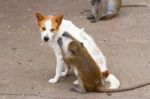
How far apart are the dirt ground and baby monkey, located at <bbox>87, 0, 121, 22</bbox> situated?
13 centimetres

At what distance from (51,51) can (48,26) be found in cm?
143

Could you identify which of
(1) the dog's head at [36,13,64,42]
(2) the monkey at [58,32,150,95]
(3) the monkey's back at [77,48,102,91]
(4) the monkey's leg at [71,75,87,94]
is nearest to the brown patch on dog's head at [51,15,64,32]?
(1) the dog's head at [36,13,64,42]

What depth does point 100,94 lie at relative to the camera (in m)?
5.29

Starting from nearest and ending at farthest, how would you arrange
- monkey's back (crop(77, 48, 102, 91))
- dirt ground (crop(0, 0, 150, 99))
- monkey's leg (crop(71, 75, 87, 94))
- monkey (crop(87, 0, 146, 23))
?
monkey's back (crop(77, 48, 102, 91)) < monkey's leg (crop(71, 75, 87, 94)) < dirt ground (crop(0, 0, 150, 99)) < monkey (crop(87, 0, 146, 23))

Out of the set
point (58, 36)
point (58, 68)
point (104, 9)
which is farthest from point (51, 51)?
point (104, 9)

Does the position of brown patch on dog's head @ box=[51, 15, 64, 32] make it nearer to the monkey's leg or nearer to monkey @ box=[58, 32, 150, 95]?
monkey @ box=[58, 32, 150, 95]

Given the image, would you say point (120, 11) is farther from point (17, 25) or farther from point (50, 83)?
point (50, 83)

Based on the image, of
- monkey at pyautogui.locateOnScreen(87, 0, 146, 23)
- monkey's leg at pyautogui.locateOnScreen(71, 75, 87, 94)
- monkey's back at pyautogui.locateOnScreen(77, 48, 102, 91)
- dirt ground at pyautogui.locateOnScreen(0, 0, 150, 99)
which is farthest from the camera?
monkey at pyautogui.locateOnScreen(87, 0, 146, 23)

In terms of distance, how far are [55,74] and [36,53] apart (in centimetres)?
86

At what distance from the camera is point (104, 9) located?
8.52 m

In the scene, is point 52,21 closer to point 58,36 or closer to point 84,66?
point 58,36

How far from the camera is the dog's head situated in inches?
204

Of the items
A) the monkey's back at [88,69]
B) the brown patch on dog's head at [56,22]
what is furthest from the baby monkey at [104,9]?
the monkey's back at [88,69]

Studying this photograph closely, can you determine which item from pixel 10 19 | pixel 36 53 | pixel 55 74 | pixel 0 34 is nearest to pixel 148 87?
pixel 55 74
